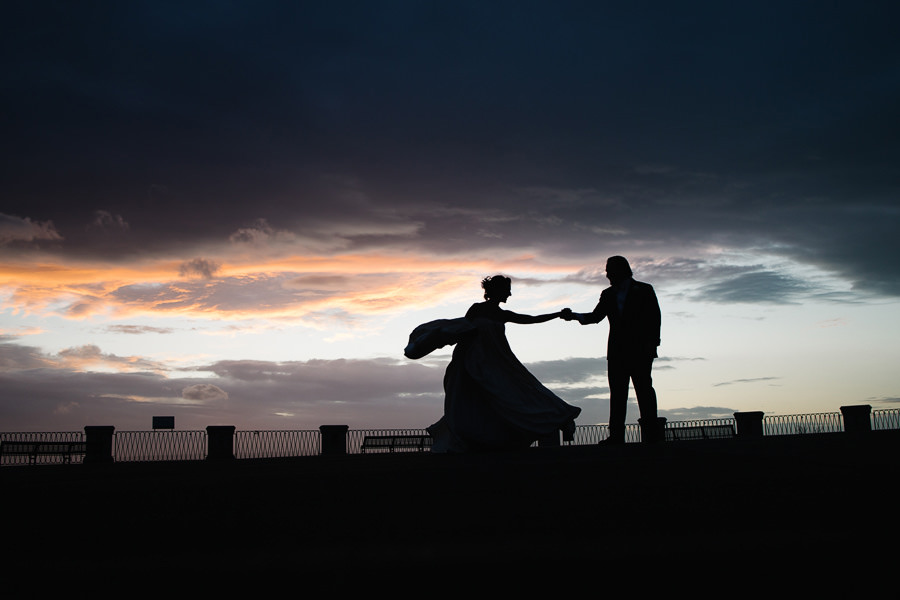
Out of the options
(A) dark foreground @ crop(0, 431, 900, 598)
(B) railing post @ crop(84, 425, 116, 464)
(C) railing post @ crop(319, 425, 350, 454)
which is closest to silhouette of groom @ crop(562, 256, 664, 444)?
(A) dark foreground @ crop(0, 431, 900, 598)

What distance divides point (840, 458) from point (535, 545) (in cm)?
437

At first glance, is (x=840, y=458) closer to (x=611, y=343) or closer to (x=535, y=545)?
(x=535, y=545)

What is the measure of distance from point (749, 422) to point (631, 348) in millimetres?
21180

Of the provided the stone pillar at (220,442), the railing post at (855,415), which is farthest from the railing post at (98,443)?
the railing post at (855,415)

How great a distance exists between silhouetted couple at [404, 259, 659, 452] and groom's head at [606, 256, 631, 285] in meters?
0.06

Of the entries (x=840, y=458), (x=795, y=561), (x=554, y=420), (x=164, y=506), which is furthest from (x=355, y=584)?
(x=554, y=420)

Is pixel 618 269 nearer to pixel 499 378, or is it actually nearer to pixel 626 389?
pixel 626 389

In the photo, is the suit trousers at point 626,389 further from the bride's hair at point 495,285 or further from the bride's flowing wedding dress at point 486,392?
the bride's hair at point 495,285

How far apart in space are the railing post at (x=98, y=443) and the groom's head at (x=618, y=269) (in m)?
19.5

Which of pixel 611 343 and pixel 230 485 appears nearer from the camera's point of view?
pixel 230 485

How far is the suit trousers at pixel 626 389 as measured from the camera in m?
12.3

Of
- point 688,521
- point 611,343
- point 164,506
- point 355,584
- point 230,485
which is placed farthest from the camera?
point 611,343

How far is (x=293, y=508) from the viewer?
18.2ft

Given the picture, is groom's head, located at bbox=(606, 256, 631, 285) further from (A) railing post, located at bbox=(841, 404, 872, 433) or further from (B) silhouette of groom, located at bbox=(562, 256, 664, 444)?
(A) railing post, located at bbox=(841, 404, 872, 433)
